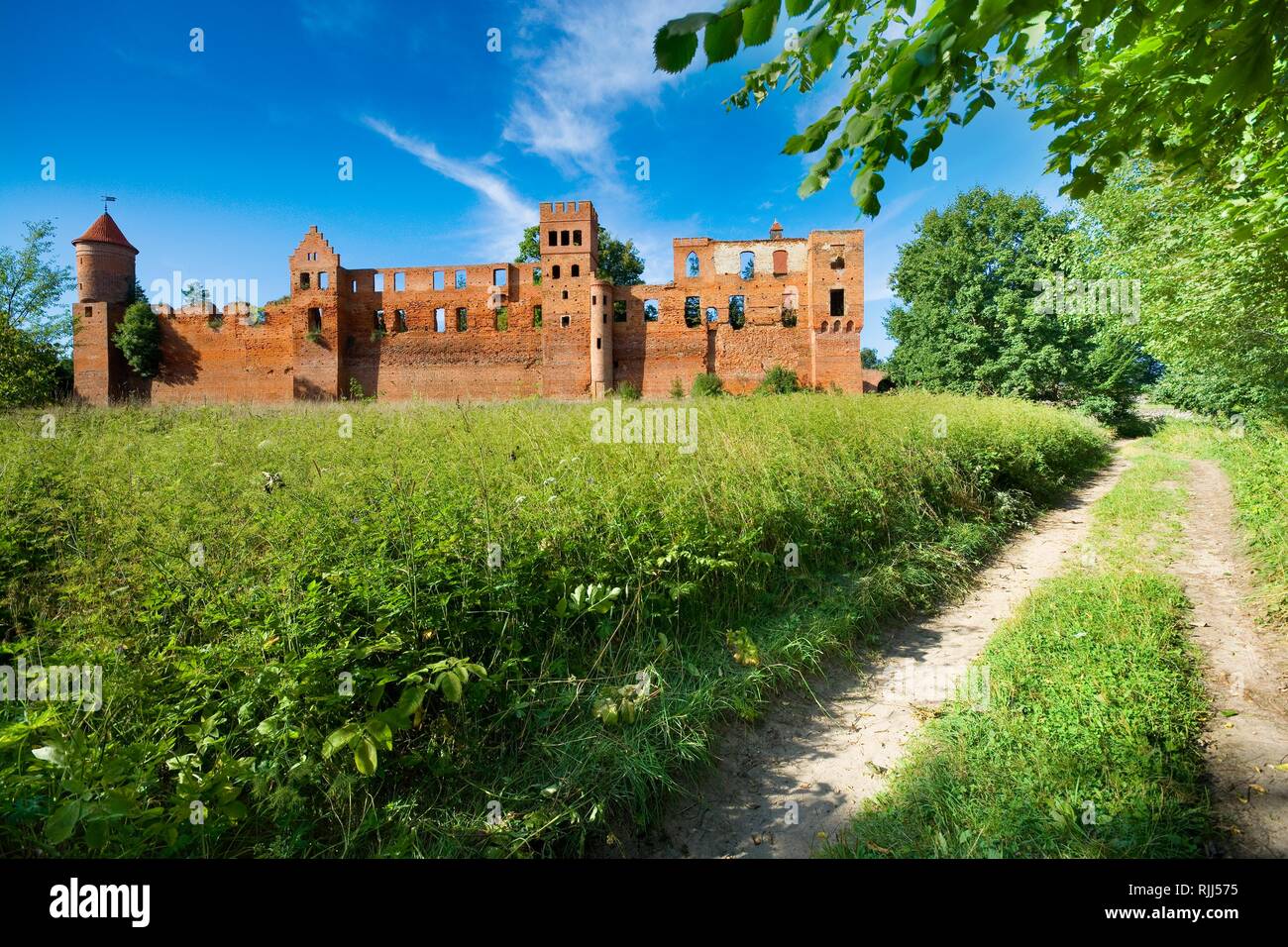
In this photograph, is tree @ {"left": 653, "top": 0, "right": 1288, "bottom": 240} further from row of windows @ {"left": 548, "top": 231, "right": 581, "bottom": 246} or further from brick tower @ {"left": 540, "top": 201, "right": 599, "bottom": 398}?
row of windows @ {"left": 548, "top": 231, "right": 581, "bottom": 246}

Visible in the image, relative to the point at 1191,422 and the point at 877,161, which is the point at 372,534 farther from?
the point at 1191,422

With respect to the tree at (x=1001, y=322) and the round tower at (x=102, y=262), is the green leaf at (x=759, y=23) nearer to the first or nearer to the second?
the tree at (x=1001, y=322)

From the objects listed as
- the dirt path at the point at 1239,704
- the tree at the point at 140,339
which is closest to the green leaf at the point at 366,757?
the dirt path at the point at 1239,704

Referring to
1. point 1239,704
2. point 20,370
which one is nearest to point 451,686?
point 1239,704

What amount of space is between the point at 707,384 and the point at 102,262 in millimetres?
40087

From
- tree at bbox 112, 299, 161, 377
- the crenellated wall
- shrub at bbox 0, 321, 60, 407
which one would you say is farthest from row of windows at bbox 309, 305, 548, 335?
shrub at bbox 0, 321, 60, 407

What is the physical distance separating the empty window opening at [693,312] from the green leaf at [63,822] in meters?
36.8

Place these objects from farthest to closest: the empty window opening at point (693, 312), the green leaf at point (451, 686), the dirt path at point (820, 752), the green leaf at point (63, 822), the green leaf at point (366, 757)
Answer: the empty window opening at point (693, 312) → the dirt path at point (820, 752) → the green leaf at point (451, 686) → the green leaf at point (366, 757) → the green leaf at point (63, 822)

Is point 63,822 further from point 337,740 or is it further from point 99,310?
point 99,310

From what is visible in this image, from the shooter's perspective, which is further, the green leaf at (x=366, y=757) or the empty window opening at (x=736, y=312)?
the empty window opening at (x=736, y=312)

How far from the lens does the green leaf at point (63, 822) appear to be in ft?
4.75
